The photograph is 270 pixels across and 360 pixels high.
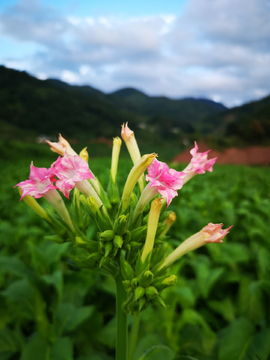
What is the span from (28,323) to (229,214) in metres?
2.85

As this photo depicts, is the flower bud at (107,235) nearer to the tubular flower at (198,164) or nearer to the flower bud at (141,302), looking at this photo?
the flower bud at (141,302)

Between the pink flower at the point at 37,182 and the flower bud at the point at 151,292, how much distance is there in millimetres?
500

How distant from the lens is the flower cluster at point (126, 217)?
0.85 metres

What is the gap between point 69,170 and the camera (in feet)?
2.84

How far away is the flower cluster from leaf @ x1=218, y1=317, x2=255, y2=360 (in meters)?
0.81

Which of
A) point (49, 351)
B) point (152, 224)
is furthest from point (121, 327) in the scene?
point (49, 351)

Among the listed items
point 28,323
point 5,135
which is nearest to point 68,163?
point 28,323

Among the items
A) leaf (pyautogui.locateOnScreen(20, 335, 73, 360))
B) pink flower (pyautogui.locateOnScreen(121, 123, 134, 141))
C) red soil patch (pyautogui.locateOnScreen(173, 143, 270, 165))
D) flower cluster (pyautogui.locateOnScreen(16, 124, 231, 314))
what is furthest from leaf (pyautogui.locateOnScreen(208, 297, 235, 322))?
red soil patch (pyautogui.locateOnScreen(173, 143, 270, 165))

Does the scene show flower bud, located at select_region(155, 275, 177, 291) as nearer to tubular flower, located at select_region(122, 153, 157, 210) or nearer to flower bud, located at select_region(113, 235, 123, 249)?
flower bud, located at select_region(113, 235, 123, 249)

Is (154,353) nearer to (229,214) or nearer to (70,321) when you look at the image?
(70,321)

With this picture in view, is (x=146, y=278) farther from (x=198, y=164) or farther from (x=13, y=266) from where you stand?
(x=13, y=266)

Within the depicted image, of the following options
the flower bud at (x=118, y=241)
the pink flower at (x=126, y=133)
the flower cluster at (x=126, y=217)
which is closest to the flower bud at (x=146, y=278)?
the flower cluster at (x=126, y=217)

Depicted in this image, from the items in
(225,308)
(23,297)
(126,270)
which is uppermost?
(126,270)

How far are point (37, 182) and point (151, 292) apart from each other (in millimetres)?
565
